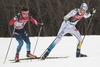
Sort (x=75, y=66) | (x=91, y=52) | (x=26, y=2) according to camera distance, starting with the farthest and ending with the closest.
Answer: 1. (x=26, y=2)
2. (x=91, y=52)
3. (x=75, y=66)

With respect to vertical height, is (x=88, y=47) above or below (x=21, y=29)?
below

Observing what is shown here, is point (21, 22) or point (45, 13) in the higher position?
point (21, 22)

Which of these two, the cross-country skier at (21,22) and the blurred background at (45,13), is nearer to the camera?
the cross-country skier at (21,22)

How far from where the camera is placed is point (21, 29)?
10445 mm

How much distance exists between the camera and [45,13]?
76.8 feet

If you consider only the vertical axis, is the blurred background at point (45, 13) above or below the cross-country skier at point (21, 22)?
below

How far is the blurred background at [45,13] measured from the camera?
903 inches

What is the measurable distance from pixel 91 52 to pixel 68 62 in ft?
15.0

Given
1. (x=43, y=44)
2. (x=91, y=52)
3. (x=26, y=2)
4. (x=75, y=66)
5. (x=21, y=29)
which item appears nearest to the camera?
(x=75, y=66)

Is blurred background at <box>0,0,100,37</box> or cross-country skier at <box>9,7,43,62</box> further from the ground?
cross-country skier at <box>9,7,43,62</box>

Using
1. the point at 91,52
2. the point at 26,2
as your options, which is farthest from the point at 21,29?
the point at 26,2

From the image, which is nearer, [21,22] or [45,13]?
[21,22]

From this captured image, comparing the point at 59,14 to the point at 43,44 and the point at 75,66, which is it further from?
the point at 75,66

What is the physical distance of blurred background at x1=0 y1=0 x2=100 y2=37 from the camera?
75.3 feet
